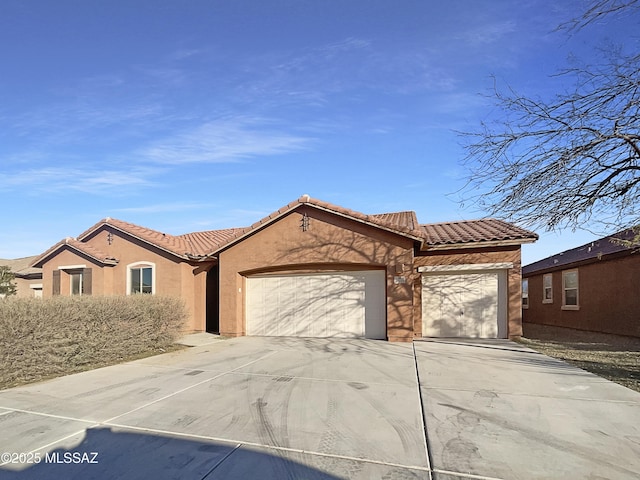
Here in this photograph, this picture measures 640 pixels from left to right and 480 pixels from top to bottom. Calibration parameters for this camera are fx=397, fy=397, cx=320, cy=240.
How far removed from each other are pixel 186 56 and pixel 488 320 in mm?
12540

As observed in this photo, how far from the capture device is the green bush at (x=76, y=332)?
7633 mm

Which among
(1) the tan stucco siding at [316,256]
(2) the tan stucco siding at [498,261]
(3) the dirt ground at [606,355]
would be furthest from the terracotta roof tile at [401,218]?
(3) the dirt ground at [606,355]

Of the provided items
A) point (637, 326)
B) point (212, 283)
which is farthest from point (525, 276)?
point (212, 283)

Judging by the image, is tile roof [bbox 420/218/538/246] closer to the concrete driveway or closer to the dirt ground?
the dirt ground

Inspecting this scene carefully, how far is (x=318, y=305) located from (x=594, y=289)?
11.4 meters

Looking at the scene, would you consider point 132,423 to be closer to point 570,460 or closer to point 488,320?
point 570,460

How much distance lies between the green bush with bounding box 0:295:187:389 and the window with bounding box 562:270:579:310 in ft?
55.3

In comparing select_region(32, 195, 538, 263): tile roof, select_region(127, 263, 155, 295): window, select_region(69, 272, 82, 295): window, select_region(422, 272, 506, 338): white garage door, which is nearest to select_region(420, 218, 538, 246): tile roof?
select_region(32, 195, 538, 263): tile roof

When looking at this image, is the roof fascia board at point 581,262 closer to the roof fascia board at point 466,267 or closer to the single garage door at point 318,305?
the roof fascia board at point 466,267

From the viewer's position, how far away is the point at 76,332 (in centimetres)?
887

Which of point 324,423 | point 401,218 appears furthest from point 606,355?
point 401,218

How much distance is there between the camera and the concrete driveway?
4.02 metres

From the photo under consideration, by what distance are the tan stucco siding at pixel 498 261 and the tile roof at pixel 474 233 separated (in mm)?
435

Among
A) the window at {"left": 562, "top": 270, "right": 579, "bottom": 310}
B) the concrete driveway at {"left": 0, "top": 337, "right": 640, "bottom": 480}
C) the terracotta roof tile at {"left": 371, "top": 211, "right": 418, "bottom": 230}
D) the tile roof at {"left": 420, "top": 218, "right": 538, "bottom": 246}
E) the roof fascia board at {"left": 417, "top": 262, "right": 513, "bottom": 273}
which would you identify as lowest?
the concrete driveway at {"left": 0, "top": 337, "right": 640, "bottom": 480}
